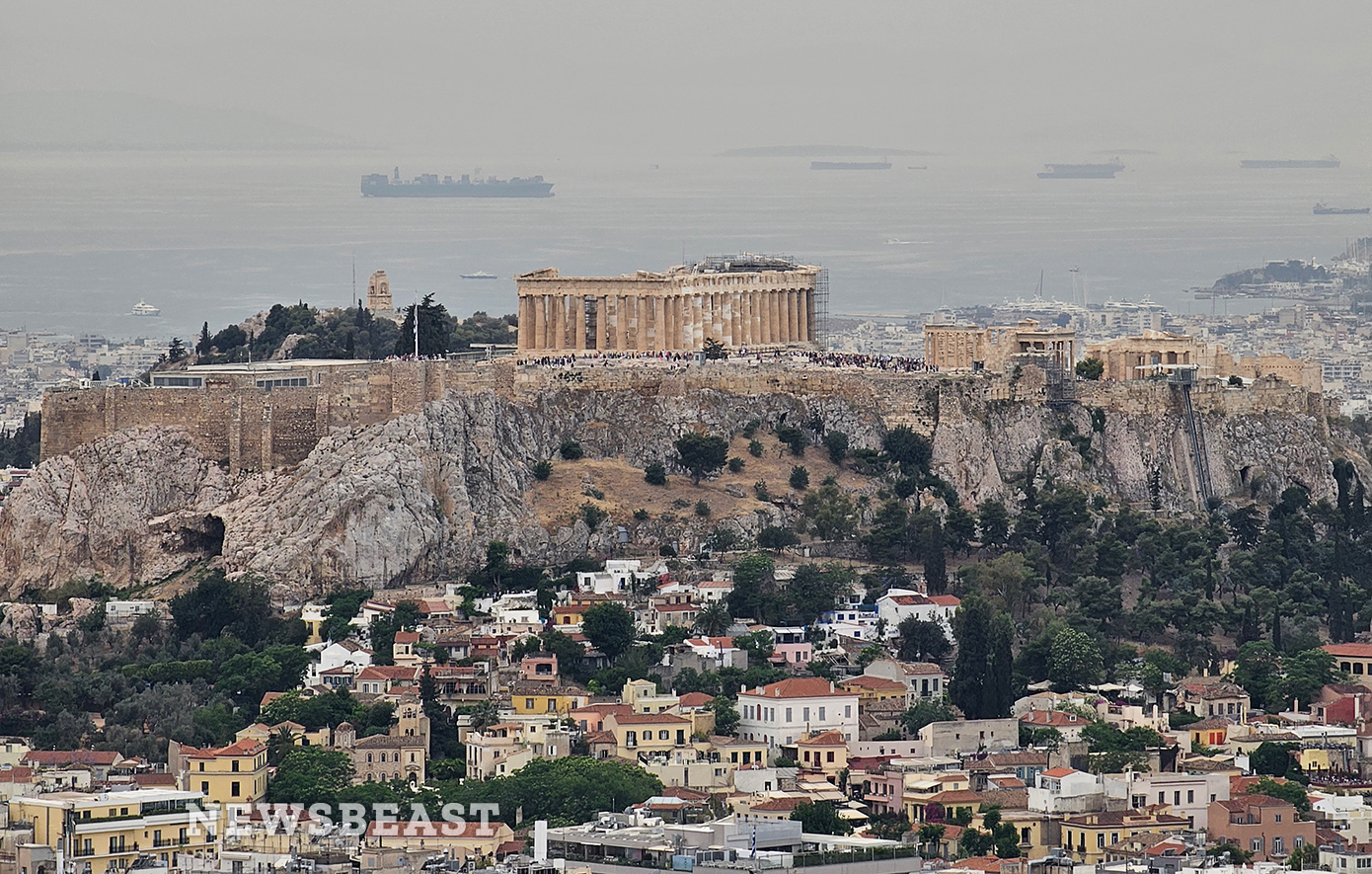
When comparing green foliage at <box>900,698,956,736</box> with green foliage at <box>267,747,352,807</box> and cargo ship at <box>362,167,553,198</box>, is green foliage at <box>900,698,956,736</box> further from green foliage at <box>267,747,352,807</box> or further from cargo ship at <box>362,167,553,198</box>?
cargo ship at <box>362,167,553,198</box>

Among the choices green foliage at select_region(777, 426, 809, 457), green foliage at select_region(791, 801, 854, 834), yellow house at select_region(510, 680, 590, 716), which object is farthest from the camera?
green foliage at select_region(777, 426, 809, 457)

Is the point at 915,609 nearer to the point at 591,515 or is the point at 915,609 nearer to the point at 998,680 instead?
the point at 998,680

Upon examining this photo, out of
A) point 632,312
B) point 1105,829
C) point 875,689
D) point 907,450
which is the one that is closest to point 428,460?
point 632,312

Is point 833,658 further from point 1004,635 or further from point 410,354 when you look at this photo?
point 410,354

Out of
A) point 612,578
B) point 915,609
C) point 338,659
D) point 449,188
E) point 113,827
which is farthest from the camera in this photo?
point 449,188

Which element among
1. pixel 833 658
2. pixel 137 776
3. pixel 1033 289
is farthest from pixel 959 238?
pixel 137 776

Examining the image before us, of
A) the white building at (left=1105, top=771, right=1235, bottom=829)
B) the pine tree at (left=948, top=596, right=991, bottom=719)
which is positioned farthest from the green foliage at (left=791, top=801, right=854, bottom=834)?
the pine tree at (left=948, top=596, right=991, bottom=719)
